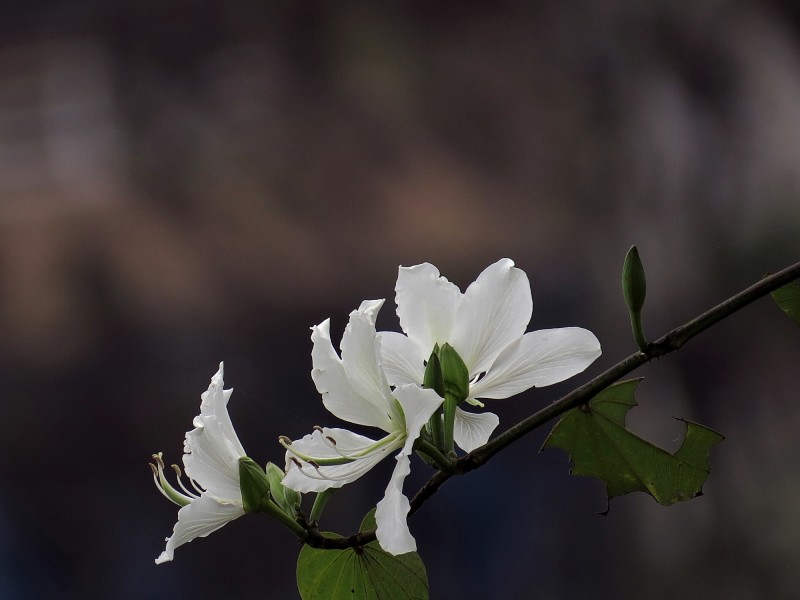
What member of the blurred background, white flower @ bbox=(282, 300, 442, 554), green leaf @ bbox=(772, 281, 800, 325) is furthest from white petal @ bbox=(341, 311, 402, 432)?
the blurred background

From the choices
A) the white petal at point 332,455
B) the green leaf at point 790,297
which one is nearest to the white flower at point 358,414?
the white petal at point 332,455

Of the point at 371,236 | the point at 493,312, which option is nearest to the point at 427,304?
the point at 493,312

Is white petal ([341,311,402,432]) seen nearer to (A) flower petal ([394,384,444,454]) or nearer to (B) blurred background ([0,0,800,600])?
(A) flower petal ([394,384,444,454])

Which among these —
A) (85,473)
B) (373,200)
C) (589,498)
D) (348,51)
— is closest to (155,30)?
(348,51)

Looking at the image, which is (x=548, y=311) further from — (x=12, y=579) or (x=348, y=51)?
(x=12, y=579)

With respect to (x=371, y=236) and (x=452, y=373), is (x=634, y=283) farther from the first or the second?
(x=371, y=236)
